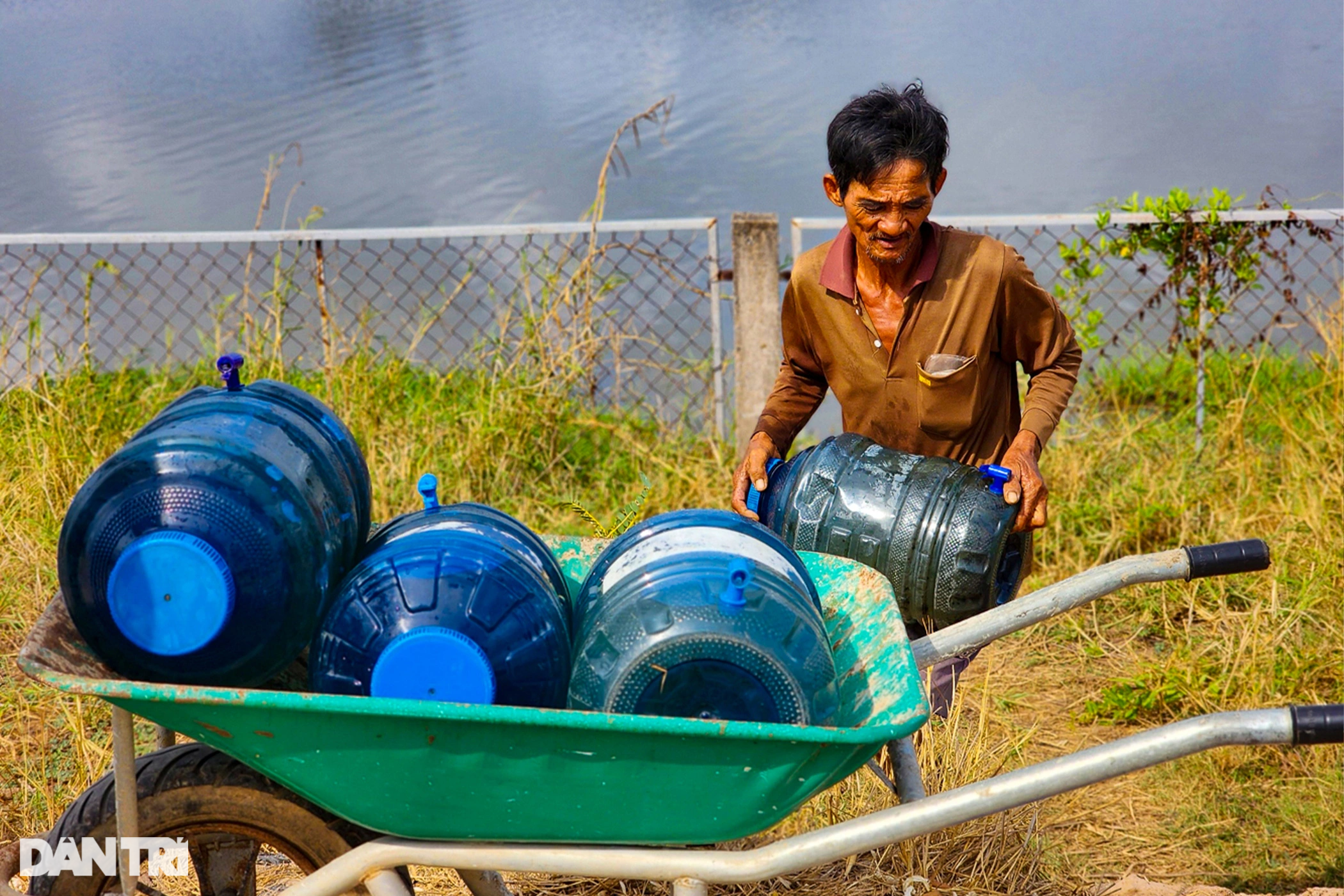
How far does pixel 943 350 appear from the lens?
259 cm

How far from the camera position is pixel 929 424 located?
265 centimetres

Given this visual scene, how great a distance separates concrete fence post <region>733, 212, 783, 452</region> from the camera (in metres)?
4.49

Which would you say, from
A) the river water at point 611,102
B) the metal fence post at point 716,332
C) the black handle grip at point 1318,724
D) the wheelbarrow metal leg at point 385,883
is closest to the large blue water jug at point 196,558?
the wheelbarrow metal leg at point 385,883

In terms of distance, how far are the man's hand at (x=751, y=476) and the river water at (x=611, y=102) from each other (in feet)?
13.0

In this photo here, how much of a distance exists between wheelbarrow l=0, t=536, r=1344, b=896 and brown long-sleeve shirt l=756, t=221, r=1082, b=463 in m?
0.90

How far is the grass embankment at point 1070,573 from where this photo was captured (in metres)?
2.80

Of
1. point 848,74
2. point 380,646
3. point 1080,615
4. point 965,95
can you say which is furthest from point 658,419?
point 848,74

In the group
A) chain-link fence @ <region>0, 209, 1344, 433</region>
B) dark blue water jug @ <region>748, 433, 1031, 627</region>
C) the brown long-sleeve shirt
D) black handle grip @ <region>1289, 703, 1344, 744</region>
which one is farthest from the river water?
black handle grip @ <region>1289, 703, 1344, 744</region>

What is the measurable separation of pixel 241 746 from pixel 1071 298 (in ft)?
13.9

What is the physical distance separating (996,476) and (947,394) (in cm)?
34

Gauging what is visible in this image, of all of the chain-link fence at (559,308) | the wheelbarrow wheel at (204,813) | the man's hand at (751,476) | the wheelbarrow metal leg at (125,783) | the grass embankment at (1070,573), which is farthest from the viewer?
the chain-link fence at (559,308)

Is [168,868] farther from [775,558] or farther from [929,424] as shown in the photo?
[929,424]

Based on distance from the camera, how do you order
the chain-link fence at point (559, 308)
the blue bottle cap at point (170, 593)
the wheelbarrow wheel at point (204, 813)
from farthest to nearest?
the chain-link fence at point (559, 308) → the wheelbarrow wheel at point (204, 813) → the blue bottle cap at point (170, 593)

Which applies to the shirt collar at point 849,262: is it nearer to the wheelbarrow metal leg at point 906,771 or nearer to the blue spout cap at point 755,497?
the blue spout cap at point 755,497
